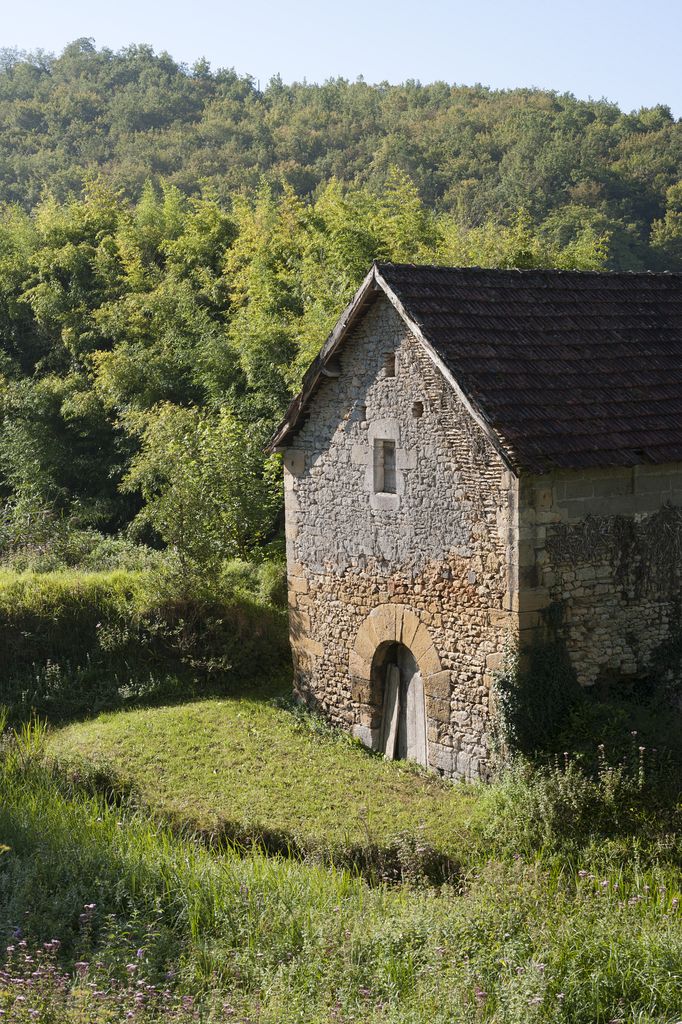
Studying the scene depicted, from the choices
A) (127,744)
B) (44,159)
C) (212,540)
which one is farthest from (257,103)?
(127,744)

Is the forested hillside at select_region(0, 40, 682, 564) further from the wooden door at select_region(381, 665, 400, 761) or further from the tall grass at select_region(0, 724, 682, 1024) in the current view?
the tall grass at select_region(0, 724, 682, 1024)

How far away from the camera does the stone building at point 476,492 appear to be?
464 inches

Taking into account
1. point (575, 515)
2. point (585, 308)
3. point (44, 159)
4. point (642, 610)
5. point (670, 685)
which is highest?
point (44, 159)

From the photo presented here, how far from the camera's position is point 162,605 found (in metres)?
16.8

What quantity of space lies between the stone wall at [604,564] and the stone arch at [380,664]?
148cm

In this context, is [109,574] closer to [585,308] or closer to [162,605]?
[162,605]

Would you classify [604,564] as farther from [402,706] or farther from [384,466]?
[402,706]

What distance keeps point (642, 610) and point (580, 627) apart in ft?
3.08

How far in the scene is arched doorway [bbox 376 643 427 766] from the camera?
43.6 feet

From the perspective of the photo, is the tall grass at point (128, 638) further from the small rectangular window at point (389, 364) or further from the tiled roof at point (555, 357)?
the small rectangular window at point (389, 364)

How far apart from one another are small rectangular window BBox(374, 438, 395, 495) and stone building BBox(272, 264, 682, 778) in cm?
2

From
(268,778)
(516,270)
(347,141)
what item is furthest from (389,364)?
(347,141)

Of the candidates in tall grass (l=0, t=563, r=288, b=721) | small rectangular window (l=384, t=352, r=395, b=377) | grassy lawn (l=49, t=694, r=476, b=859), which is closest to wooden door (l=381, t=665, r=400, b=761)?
grassy lawn (l=49, t=694, r=476, b=859)

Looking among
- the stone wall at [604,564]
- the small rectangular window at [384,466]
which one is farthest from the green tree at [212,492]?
the stone wall at [604,564]
